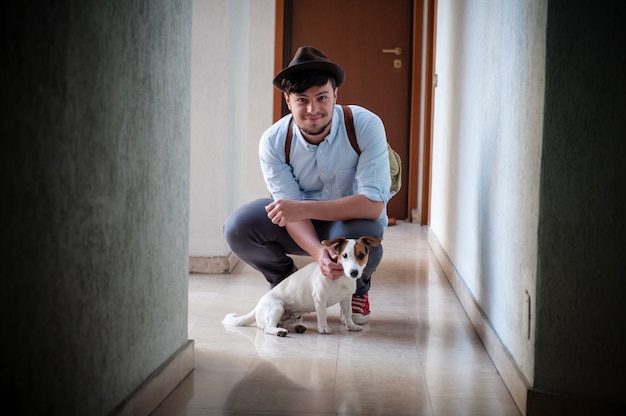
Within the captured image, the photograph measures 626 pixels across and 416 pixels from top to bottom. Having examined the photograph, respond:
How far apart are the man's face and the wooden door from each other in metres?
3.32

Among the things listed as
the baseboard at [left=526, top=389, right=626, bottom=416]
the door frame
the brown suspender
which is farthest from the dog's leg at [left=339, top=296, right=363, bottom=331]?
the door frame

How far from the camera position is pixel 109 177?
148 cm

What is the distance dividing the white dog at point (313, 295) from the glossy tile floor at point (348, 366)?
0.14ft

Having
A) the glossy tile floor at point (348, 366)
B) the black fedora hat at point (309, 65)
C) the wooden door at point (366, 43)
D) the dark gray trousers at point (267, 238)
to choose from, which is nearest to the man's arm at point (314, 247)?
the dark gray trousers at point (267, 238)

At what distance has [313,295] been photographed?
100 inches

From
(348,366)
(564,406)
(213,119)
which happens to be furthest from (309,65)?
(564,406)

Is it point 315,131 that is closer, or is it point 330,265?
point 330,265

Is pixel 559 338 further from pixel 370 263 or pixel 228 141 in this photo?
pixel 228 141

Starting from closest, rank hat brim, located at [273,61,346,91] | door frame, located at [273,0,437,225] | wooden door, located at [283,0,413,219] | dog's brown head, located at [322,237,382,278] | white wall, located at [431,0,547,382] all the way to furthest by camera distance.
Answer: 1. white wall, located at [431,0,547,382]
2. dog's brown head, located at [322,237,382,278]
3. hat brim, located at [273,61,346,91]
4. door frame, located at [273,0,437,225]
5. wooden door, located at [283,0,413,219]

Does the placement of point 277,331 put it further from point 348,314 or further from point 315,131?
point 315,131

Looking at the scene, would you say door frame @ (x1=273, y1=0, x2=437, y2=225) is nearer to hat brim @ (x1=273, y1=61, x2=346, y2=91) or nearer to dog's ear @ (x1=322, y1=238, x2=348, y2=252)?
hat brim @ (x1=273, y1=61, x2=346, y2=91)

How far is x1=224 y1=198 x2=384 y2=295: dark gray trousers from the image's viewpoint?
9.07 feet

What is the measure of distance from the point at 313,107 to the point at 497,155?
0.63 metres

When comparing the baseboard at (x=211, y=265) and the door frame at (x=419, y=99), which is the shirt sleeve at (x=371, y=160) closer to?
the baseboard at (x=211, y=265)
